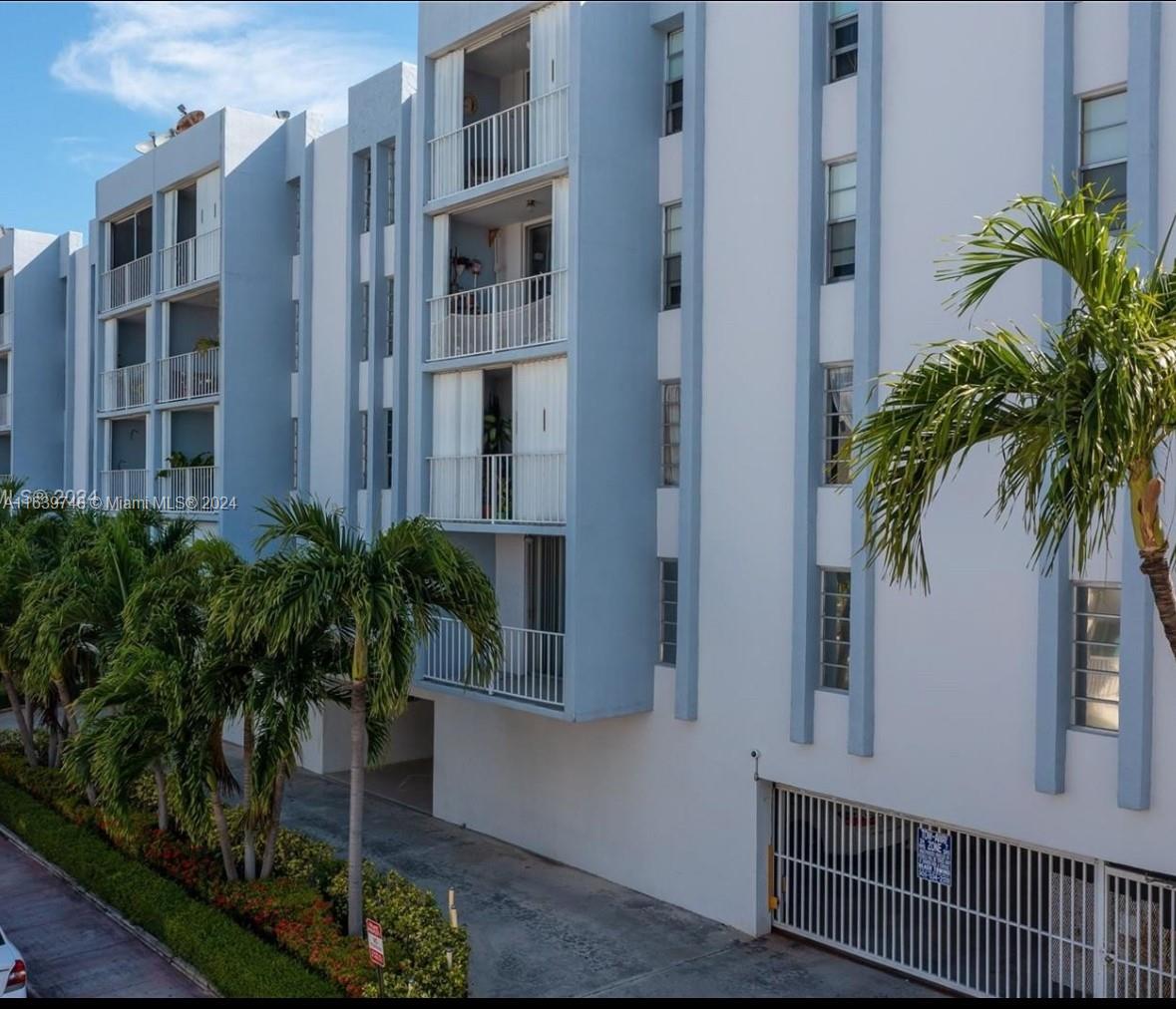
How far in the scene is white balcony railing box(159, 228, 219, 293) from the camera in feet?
82.6

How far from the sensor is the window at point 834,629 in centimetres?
1443

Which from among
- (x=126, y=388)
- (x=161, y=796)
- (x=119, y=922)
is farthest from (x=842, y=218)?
(x=126, y=388)

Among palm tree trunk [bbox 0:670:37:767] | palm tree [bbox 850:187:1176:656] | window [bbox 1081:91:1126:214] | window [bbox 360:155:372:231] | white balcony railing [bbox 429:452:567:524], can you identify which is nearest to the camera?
palm tree [bbox 850:187:1176:656]

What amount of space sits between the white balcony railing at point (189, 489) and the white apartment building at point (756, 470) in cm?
426

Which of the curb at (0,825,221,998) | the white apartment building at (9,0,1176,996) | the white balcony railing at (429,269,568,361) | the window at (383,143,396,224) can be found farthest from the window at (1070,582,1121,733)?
the window at (383,143,396,224)

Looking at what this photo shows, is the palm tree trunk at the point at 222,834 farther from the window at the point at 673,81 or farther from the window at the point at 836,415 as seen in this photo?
the window at the point at 673,81

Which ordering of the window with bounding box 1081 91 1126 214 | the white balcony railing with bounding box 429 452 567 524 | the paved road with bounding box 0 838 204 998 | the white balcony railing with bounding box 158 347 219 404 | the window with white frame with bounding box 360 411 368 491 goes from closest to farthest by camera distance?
the window with bounding box 1081 91 1126 214 < the paved road with bounding box 0 838 204 998 < the white balcony railing with bounding box 429 452 567 524 < the window with white frame with bounding box 360 411 368 491 < the white balcony railing with bounding box 158 347 219 404

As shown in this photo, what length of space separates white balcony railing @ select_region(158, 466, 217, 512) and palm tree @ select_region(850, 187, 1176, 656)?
19595 millimetres

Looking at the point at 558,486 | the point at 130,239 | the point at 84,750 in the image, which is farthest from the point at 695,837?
the point at 130,239

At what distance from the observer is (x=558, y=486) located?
16422 millimetres

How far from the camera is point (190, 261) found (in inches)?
1028

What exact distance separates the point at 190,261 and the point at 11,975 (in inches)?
693

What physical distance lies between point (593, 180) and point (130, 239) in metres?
19.4

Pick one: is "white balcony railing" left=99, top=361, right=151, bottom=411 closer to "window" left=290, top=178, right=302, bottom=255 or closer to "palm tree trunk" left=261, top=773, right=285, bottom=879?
"window" left=290, top=178, right=302, bottom=255
